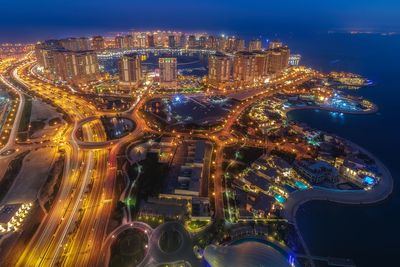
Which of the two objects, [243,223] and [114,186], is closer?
[243,223]

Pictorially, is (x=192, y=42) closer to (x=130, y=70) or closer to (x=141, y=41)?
(x=141, y=41)

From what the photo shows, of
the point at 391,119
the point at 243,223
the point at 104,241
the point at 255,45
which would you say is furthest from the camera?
the point at 255,45

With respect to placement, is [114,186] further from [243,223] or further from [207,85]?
[207,85]

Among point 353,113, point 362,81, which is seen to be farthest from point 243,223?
point 362,81

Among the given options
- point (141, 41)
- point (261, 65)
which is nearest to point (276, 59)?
point (261, 65)

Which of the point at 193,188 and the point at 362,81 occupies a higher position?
the point at 362,81

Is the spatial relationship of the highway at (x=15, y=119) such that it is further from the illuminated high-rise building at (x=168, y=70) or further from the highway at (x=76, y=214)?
the illuminated high-rise building at (x=168, y=70)

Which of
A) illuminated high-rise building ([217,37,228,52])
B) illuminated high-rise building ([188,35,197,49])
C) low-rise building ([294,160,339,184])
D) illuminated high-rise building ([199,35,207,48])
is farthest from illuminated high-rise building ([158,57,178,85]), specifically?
illuminated high-rise building ([199,35,207,48])
